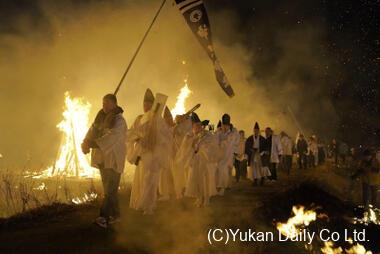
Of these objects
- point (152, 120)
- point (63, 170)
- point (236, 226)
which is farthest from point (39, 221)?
point (63, 170)

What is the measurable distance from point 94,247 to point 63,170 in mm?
12134

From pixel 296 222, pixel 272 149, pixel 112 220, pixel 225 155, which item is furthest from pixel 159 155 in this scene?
pixel 272 149

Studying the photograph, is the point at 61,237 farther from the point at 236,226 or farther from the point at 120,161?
the point at 236,226

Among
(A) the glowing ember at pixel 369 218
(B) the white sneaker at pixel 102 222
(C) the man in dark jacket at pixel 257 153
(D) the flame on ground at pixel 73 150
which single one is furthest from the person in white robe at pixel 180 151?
(D) the flame on ground at pixel 73 150

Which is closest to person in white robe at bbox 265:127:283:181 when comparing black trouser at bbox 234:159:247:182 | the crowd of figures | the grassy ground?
the crowd of figures

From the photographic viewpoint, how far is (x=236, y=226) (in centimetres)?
625

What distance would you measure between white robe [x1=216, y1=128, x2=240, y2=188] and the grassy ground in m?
1.82

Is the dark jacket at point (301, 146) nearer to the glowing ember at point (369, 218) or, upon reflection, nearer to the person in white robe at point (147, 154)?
the glowing ember at point (369, 218)

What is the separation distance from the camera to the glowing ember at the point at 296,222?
20.2 feet

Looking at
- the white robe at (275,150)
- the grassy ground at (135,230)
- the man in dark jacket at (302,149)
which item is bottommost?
A: the grassy ground at (135,230)

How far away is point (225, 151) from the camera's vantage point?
413 inches

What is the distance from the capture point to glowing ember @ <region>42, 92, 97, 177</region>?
641 inches

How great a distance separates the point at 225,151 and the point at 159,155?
393 cm

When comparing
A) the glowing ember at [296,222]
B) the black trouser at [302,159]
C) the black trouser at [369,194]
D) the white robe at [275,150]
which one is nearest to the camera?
the glowing ember at [296,222]
